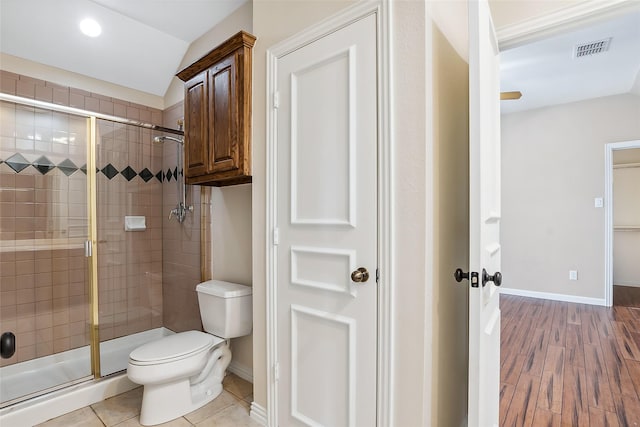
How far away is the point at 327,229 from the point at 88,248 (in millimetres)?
2002

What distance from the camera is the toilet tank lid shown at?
2.11m

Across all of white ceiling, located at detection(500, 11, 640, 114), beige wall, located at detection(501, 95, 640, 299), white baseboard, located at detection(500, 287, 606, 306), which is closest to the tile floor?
white ceiling, located at detection(500, 11, 640, 114)

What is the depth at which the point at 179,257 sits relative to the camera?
2.83m

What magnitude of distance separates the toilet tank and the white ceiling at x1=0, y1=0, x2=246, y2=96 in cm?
200

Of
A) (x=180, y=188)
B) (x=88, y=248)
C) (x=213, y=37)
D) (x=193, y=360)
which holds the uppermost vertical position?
(x=213, y=37)

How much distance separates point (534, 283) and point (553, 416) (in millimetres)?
3196

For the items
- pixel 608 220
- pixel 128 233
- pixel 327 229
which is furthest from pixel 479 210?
pixel 608 220

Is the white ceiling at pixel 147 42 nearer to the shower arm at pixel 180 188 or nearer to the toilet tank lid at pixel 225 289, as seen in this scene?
the shower arm at pixel 180 188

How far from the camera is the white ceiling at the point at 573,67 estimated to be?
2691 mm

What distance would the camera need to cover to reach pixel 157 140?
9.17 feet

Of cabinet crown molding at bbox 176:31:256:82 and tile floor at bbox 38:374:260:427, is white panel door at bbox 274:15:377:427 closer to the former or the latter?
cabinet crown molding at bbox 176:31:256:82

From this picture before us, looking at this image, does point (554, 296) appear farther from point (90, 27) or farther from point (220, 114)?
point (90, 27)

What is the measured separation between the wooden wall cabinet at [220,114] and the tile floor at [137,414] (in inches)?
55.8

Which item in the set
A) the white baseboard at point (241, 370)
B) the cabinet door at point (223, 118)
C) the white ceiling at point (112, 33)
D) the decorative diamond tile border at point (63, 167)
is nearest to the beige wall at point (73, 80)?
the white ceiling at point (112, 33)
